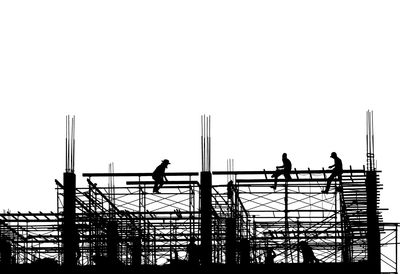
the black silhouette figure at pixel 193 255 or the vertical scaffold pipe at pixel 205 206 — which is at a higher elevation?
the vertical scaffold pipe at pixel 205 206

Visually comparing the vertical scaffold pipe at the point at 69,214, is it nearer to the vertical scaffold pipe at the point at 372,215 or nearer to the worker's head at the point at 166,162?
the worker's head at the point at 166,162

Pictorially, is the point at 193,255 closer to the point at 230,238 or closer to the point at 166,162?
the point at 230,238

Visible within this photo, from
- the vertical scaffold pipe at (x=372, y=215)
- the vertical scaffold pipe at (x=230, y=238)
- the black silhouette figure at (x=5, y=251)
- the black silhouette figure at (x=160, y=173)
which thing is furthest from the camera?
the black silhouette figure at (x=5, y=251)

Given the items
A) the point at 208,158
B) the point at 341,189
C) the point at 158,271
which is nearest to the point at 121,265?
the point at 158,271

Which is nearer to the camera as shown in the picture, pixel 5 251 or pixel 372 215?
pixel 372 215

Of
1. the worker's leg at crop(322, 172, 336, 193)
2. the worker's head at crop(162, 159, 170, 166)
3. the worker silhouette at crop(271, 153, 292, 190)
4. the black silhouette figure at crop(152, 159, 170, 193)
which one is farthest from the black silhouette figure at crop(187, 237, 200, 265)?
the worker's leg at crop(322, 172, 336, 193)

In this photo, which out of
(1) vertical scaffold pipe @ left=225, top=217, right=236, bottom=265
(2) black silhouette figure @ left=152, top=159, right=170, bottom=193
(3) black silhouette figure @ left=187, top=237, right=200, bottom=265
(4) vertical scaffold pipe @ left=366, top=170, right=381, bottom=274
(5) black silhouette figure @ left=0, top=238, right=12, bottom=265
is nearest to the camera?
(3) black silhouette figure @ left=187, top=237, right=200, bottom=265

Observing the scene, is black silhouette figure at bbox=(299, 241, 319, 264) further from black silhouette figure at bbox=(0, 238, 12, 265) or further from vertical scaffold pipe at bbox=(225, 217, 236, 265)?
black silhouette figure at bbox=(0, 238, 12, 265)

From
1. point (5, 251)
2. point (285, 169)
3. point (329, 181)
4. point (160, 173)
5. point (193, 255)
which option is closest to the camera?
point (193, 255)

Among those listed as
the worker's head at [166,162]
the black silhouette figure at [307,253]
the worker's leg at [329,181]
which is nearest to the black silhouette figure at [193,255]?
the worker's head at [166,162]

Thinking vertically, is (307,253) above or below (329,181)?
below

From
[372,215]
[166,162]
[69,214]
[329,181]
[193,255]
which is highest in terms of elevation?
[166,162]

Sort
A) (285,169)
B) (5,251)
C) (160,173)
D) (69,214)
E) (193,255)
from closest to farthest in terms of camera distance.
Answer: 1. (193,255)
2. (69,214)
3. (285,169)
4. (160,173)
5. (5,251)

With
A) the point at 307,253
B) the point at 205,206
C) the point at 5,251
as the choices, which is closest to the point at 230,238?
the point at 205,206
